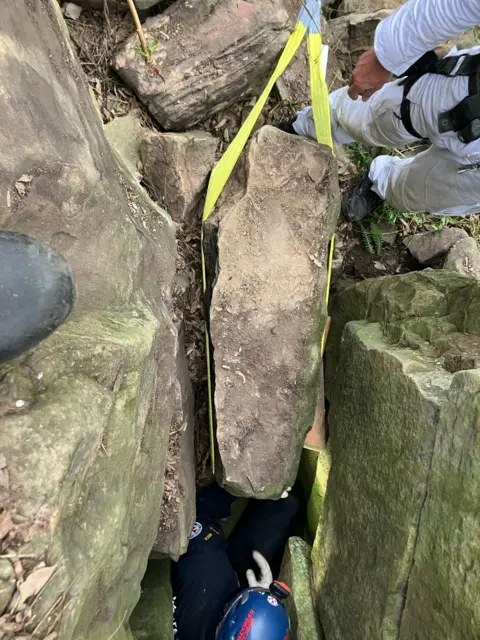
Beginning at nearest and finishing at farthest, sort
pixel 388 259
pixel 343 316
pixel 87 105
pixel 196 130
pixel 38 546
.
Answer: pixel 38 546, pixel 87 105, pixel 196 130, pixel 343 316, pixel 388 259

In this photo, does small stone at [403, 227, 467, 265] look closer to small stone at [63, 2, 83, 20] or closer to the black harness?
the black harness

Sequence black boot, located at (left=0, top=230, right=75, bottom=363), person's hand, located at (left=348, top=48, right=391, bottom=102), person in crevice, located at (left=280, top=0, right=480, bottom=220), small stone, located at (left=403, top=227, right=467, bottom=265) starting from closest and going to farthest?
1. black boot, located at (left=0, top=230, right=75, bottom=363)
2. person in crevice, located at (left=280, top=0, right=480, bottom=220)
3. person's hand, located at (left=348, top=48, right=391, bottom=102)
4. small stone, located at (left=403, top=227, right=467, bottom=265)

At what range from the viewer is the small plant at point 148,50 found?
270 centimetres

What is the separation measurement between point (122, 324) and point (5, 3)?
1.17 metres

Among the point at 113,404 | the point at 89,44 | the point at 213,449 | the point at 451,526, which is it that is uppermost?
the point at 89,44

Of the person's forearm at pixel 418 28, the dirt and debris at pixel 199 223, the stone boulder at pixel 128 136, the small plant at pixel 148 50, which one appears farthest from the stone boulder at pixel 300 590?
the small plant at pixel 148 50

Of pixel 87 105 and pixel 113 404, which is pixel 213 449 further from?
pixel 87 105

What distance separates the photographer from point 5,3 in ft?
5.75

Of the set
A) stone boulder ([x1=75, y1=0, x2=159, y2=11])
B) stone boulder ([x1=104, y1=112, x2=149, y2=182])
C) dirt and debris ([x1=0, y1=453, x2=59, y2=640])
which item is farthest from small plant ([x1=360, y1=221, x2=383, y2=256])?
dirt and debris ([x1=0, y1=453, x2=59, y2=640])

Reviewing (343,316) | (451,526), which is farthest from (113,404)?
(343,316)

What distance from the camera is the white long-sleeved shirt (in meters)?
2.10

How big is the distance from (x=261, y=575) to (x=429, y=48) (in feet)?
10.3

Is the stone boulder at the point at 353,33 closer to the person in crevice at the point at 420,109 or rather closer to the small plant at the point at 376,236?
the person in crevice at the point at 420,109

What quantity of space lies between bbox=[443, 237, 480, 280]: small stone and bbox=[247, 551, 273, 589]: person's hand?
241cm
